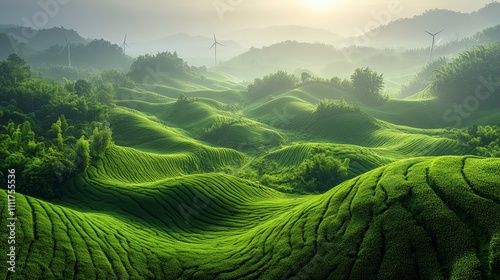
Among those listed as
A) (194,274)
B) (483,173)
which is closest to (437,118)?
(483,173)

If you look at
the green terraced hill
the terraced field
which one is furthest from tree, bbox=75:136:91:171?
the green terraced hill

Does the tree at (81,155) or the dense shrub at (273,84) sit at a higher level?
the dense shrub at (273,84)

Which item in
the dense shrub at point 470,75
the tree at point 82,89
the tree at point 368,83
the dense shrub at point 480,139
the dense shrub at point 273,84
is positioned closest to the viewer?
the dense shrub at point 480,139

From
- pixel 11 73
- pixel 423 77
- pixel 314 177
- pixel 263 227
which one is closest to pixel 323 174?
pixel 314 177
